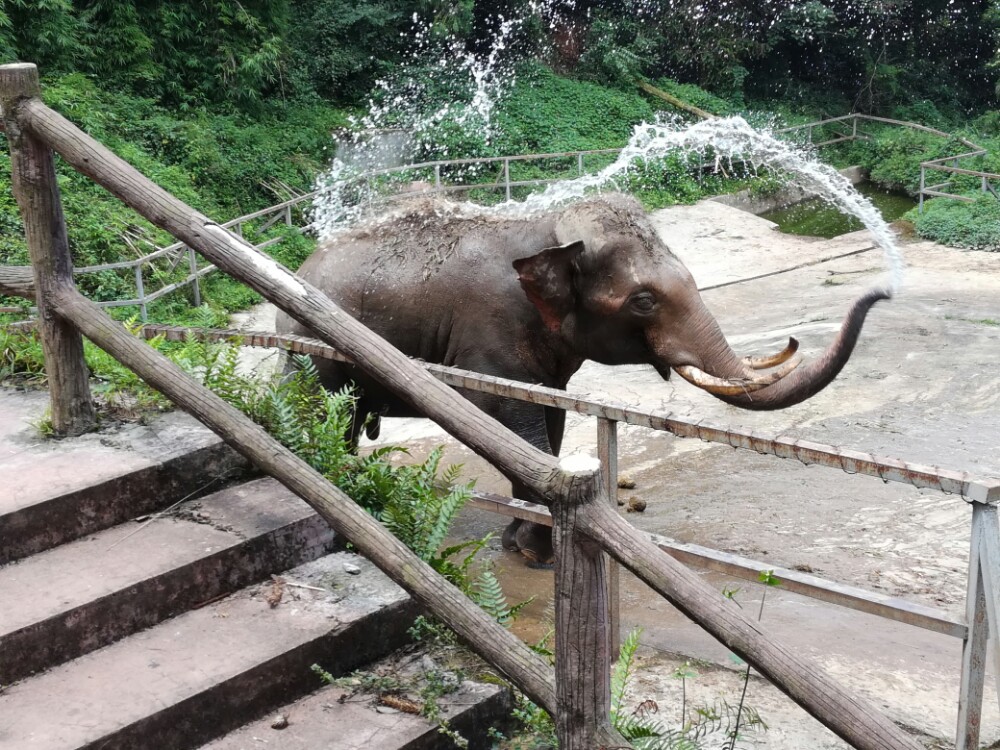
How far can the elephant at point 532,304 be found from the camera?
227 inches

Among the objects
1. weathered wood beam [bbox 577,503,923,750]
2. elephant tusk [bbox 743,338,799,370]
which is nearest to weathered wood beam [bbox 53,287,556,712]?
weathered wood beam [bbox 577,503,923,750]

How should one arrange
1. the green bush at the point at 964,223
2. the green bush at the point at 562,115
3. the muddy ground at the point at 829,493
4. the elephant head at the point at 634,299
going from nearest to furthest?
the muddy ground at the point at 829,493, the elephant head at the point at 634,299, the green bush at the point at 964,223, the green bush at the point at 562,115

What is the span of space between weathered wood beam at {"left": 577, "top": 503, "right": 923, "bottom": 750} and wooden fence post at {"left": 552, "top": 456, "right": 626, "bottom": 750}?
1.7 inches

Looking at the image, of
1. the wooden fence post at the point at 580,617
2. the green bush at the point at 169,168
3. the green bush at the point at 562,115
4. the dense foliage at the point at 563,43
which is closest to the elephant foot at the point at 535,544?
the wooden fence post at the point at 580,617

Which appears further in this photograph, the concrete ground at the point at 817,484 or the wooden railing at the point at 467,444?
the concrete ground at the point at 817,484

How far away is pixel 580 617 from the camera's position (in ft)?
7.95

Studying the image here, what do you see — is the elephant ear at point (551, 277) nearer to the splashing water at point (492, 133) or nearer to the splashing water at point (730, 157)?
the splashing water at point (730, 157)

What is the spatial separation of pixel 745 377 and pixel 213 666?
11.6ft

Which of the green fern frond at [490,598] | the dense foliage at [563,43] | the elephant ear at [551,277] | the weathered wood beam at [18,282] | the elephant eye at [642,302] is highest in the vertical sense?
the dense foliage at [563,43]

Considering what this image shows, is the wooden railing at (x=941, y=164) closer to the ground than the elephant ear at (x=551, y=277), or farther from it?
closer to the ground

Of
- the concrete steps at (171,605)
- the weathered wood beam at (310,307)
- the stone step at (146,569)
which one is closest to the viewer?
the weathered wood beam at (310,307)

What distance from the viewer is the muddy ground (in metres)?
4.28

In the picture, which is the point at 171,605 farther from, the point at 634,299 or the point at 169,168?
the point at 169,168

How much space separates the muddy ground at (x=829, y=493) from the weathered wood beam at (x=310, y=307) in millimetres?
1609
